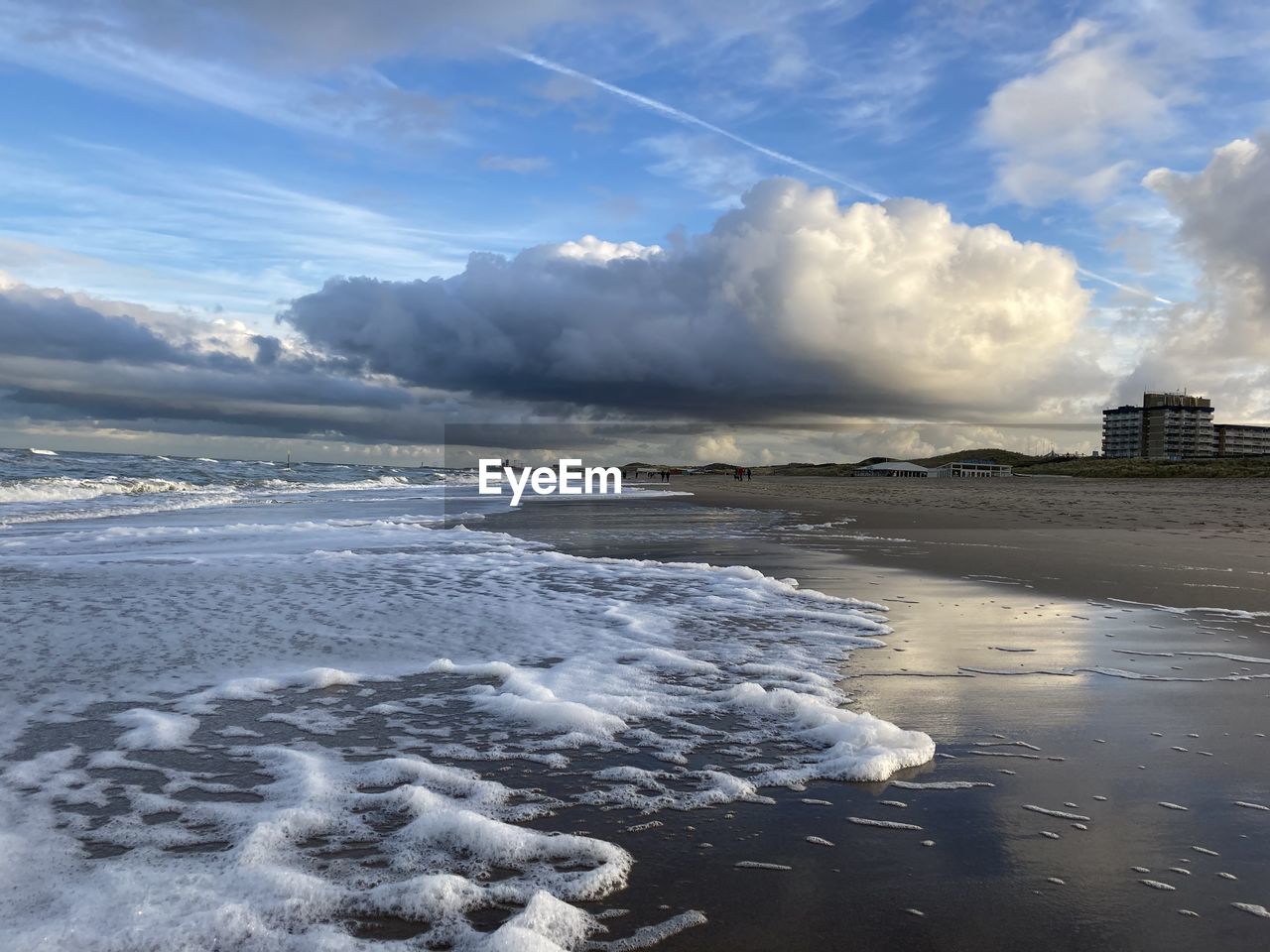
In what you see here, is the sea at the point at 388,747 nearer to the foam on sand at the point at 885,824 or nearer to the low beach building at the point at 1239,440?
the foam on sand at the point at 885,824

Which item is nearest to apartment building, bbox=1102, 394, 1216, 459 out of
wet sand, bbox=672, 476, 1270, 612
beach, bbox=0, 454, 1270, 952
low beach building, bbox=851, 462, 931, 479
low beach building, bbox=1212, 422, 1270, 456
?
low beach building, bbox=1212, 422, 1270, 456

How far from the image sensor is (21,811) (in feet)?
11.2

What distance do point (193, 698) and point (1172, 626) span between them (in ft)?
24.9

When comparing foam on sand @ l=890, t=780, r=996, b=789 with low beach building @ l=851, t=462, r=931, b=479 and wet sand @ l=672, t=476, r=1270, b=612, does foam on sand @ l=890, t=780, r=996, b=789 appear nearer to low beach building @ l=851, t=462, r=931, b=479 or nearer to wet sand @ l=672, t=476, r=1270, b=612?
wet sand @ l=672, t=476, r=1270, b=612

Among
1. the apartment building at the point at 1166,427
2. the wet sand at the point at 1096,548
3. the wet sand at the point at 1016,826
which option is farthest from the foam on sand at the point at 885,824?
the apartment building at the point at 1166,427

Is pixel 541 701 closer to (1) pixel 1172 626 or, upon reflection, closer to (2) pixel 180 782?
(2) pixel 180 782

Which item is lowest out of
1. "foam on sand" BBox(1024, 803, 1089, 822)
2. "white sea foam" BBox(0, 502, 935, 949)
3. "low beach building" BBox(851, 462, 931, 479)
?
"low beach building" BBox(851, 462, 931, 479)

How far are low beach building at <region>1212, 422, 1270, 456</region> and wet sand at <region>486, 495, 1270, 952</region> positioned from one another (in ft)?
688

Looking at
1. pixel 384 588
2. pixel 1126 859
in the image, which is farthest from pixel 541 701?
pixel 384 588

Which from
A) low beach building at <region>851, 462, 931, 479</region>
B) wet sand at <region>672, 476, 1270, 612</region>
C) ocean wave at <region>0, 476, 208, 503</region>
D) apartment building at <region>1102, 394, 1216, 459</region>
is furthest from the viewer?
apartment building at <region>1102, 394, 1216, 459</region>

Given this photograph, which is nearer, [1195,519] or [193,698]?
[193,698]

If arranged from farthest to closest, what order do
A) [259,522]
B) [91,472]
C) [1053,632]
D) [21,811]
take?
1. [91,472]
2. [259,522]
3. [1053,632]
4. [21,811]

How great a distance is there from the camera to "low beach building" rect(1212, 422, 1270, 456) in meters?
178

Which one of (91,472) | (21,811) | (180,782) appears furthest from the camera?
(91,472)
